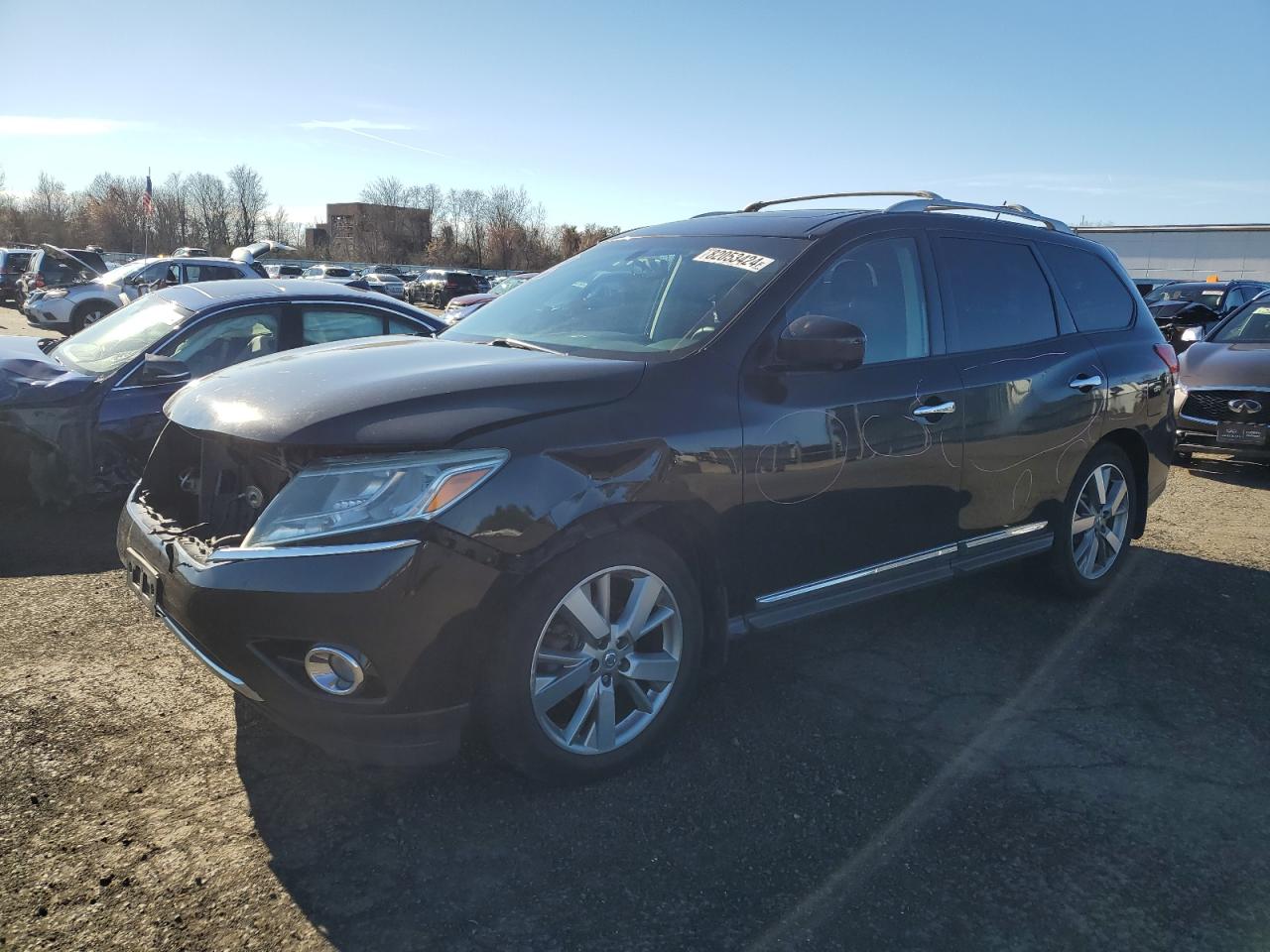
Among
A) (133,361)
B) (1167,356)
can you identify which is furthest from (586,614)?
(133,361)

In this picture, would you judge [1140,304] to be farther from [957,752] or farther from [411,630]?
[411,630]

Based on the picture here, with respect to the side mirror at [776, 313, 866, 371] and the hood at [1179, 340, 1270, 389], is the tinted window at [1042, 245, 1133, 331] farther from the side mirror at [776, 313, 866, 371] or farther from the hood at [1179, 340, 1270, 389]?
the hood at [1179, 340, 1270, 389]

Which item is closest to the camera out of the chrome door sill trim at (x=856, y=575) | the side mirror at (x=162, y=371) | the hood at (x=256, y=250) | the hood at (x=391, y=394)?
the hood at (x=391, y=394)

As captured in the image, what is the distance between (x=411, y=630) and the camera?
2502 mm

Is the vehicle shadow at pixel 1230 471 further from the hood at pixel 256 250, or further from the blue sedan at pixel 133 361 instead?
the hood at pixel 256 250

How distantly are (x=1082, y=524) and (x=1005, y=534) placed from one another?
0.79m

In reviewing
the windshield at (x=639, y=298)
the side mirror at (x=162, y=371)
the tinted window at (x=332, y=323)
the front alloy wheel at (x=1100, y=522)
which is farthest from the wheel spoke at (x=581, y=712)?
the tinted window at (x=332, y=323)

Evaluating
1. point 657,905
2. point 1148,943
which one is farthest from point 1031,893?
point 657,905

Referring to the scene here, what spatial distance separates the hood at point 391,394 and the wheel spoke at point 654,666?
2.74ft

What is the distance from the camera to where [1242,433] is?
8180 mm

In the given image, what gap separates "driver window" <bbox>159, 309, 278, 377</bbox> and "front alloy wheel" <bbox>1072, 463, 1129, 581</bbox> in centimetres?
502

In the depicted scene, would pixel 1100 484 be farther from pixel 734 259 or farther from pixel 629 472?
pixel 629 472

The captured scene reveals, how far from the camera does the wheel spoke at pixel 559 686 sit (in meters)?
2.75

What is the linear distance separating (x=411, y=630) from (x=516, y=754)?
539mm
